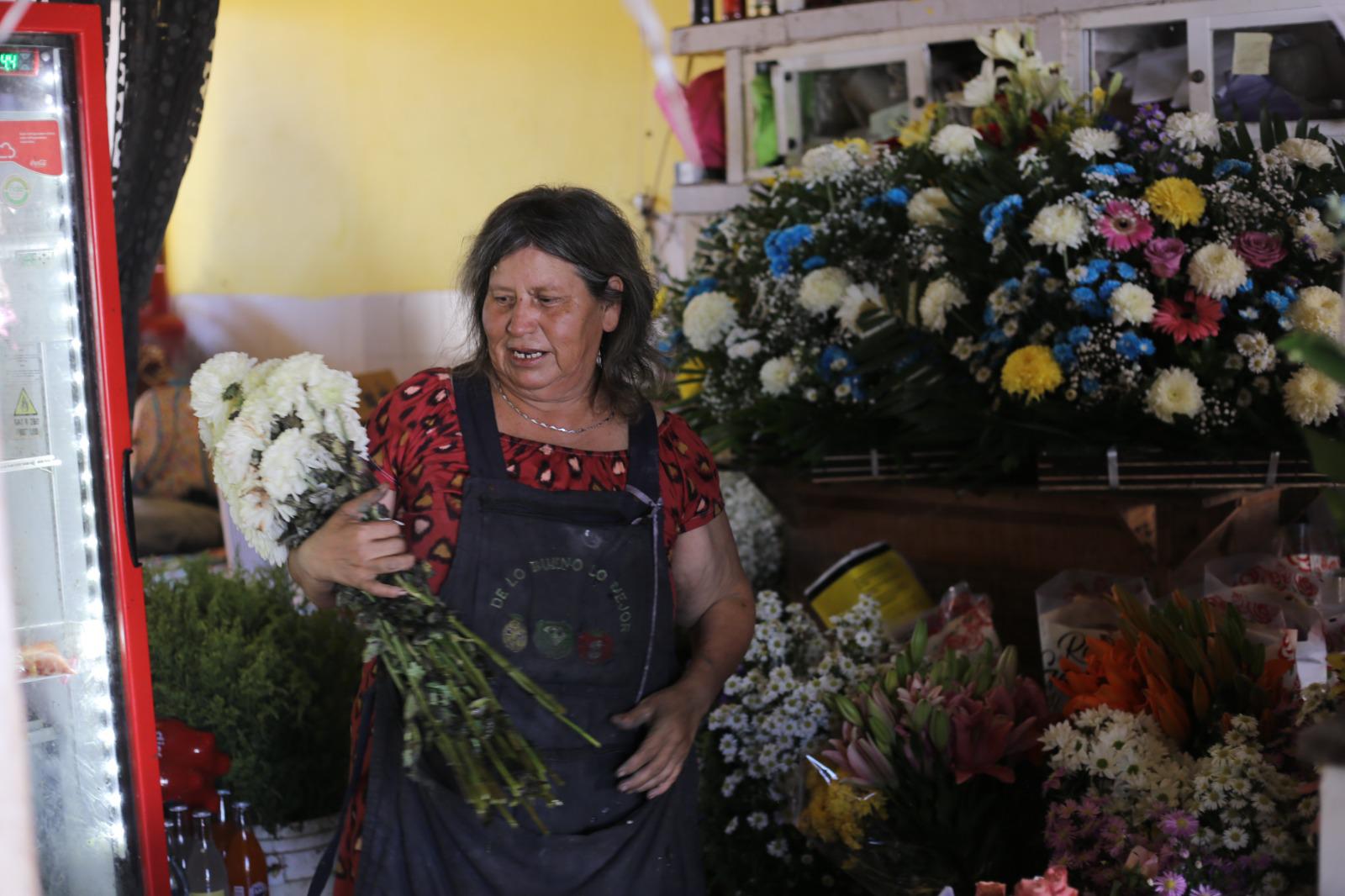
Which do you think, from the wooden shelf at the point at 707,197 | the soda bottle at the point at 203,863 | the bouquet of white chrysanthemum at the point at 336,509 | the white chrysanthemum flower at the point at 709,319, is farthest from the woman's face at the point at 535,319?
the wooden shelf at the point at 707,197

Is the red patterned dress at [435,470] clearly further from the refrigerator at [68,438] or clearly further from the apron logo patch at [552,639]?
the refrigerator at [68,438]

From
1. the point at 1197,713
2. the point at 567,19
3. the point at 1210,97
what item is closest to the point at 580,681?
the point at 1197,713

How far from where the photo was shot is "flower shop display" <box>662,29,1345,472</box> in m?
2.82

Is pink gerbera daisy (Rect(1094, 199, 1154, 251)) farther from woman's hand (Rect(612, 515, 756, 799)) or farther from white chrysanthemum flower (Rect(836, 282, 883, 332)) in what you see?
woman's hand (Rect(612, 515, 756, 799))

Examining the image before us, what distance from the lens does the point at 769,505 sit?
3.70m

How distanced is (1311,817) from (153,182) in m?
2.19

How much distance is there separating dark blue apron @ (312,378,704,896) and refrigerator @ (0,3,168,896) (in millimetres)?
375

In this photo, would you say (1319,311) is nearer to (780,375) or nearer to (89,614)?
(780,375)

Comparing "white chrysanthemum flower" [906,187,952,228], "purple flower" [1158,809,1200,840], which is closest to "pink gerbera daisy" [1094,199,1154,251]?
"white chrysanthemum flower" [906,187,952,228]

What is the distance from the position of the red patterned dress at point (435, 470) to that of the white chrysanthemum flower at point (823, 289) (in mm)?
1279

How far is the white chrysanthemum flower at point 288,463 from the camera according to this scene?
71.5 inches

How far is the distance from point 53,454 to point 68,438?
0.10 ft

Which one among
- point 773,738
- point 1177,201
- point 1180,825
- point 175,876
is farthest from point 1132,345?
point 175,876

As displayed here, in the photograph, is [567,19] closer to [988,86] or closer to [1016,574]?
[988,86]
